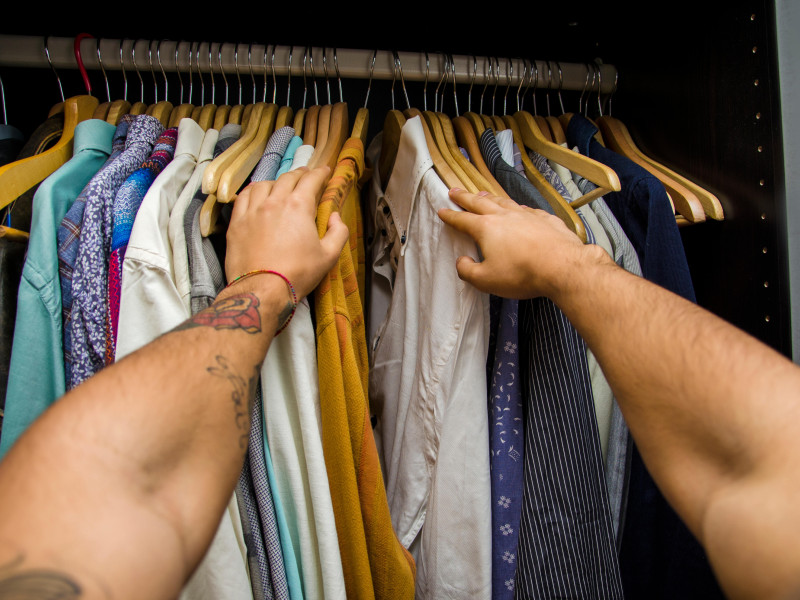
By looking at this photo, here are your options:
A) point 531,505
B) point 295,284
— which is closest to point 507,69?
point 295,284

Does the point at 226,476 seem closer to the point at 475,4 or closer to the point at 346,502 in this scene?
the point at 346,502

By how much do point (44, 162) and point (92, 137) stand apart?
0.07m

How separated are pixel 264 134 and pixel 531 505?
0.63 meters

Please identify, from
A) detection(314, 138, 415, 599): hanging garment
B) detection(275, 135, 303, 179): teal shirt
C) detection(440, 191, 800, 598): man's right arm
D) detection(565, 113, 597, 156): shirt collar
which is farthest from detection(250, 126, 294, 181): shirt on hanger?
detection(565, 113, 597, 156): shirt collar

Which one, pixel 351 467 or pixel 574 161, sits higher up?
pixel 574 161

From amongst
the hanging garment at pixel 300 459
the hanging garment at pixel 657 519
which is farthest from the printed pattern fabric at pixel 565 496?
the hanging garment at pixel 300 459

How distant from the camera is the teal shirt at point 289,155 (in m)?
0.63

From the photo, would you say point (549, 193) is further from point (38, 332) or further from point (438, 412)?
point (38, 332)

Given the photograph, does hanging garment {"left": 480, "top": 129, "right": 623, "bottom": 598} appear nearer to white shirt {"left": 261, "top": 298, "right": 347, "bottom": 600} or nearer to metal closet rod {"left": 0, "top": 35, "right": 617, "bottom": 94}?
white shirt {"left": 261, "top": 298, "right": 347, "bottom": 600}

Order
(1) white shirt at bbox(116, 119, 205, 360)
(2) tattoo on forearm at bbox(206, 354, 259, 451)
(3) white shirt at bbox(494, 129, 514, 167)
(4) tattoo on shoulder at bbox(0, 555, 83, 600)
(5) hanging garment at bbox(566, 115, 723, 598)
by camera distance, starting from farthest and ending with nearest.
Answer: (3) white shirt at bbox(494, 129, 514, 167) < (5) hanging garment at bbox(566, 115, 723, 598) < (1) white shirt at bbox(116, 119, 205, 360) < (2) tattoo on forearm at bbox(206, 354, 259, 451) < (4) tattoo on shoulder at bbox(0, 555, 83, 600)

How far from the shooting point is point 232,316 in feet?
1.31

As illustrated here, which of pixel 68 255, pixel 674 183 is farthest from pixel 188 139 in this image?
pixel 674 183

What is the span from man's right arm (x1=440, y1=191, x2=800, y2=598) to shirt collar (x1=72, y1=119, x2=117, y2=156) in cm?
56

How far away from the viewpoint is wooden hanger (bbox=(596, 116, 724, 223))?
2.14ft
